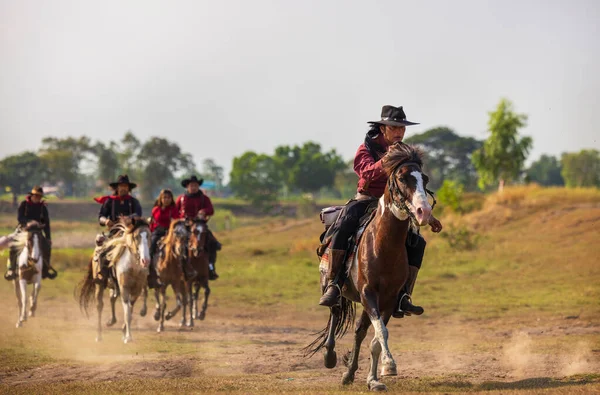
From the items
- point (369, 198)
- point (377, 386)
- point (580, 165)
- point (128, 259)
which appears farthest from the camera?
point (580, 165)

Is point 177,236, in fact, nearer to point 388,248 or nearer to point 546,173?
point 388,248

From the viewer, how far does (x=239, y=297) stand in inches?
1065

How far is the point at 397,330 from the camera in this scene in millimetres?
18750

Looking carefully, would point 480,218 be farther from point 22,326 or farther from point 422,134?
point 422,134

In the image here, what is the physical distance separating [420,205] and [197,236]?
37.1 ft

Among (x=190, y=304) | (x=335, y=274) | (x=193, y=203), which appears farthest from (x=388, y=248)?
(x=193, y=203)

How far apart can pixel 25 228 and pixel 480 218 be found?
25.2m

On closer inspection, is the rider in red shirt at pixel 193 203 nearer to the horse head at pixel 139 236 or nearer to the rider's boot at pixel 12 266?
the horse head at pixel 139 236

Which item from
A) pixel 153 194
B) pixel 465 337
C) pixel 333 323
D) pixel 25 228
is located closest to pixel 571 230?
pixel 465 337

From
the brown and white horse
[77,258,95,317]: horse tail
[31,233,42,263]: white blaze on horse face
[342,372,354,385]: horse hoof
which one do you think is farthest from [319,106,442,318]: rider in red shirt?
[31,233,42,263]: white blaze on horse face

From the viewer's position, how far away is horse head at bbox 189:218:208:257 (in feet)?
63.3

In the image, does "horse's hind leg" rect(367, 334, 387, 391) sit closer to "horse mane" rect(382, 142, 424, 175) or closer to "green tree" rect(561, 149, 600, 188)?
"horse mane" rect(382, 142, 424, 175)

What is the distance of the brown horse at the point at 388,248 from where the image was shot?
29.3ft

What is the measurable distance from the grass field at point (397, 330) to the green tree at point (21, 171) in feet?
109
